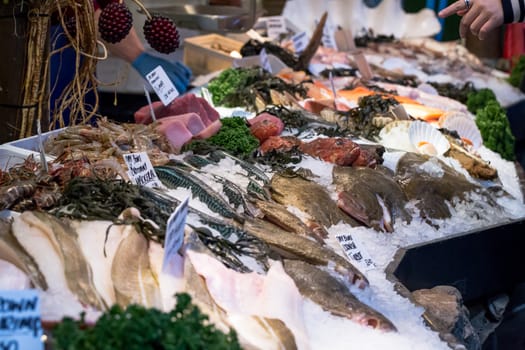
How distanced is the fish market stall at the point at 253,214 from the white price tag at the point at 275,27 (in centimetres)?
209

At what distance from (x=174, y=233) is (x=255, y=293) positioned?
1.09 feet

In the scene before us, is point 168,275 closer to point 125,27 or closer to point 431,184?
point 125,27

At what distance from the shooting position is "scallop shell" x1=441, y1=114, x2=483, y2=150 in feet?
16.8

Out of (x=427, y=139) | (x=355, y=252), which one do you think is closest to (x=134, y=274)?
(x=355, y=252)

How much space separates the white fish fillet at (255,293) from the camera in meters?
2.16

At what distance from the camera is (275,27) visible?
24.6ft

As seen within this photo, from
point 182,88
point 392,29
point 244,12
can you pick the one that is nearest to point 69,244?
point 182,88

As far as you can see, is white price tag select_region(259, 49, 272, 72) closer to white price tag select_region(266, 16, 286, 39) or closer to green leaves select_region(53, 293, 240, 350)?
white price tag select_region(266, 16, 286, 39)

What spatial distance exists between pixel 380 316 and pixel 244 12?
4.54 m

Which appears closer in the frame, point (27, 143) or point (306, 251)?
point (306, 251)

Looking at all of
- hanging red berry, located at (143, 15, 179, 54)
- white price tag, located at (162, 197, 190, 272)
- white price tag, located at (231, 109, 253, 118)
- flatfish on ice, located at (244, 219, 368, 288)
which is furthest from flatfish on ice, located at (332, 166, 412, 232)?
white price tag, located at (162, 197, 190, 272)

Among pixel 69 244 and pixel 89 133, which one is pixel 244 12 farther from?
pixel 69 244

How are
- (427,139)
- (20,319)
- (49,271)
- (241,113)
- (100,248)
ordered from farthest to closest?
(241,113) < (427,139) < (100,248) < (49,271) < (20,319)

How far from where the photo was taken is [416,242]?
3.39 m
